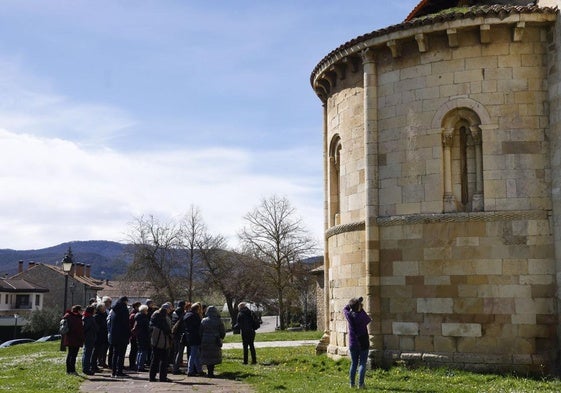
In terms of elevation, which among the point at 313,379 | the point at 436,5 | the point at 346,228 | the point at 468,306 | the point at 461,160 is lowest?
the point at 313,379

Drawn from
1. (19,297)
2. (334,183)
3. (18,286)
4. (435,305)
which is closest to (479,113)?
(435,305)

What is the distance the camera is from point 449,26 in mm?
14156

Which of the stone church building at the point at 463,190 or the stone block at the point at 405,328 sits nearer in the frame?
the stone church building at the point at 463,190

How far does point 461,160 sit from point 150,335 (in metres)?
7.99

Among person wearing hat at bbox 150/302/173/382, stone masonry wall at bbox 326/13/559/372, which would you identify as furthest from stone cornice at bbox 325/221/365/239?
person wearing hat at bbox 150/302/173/382

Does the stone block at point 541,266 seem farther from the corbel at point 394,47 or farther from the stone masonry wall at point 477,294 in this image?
the corbel at point 394,47

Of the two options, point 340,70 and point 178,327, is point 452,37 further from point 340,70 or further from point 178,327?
point 178,327

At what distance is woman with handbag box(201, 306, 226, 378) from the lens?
14492mm

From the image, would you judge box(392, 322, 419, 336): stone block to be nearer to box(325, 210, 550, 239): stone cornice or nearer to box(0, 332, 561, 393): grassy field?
box(0, 332, 561, 393): grassy field

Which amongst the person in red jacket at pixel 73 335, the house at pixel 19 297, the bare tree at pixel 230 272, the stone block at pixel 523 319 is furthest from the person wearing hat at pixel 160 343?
the house at pixel 19 297

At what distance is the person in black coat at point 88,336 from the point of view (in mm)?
14938

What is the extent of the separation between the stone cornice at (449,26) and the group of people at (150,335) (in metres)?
7.05

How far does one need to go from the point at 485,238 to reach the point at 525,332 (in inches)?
80.1

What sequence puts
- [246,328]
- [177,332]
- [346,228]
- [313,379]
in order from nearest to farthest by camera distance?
[313,379] → [177,332] → [346,228] → [246,328]
